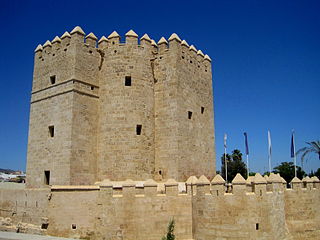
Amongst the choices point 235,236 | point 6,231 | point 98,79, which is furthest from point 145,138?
point 6,231

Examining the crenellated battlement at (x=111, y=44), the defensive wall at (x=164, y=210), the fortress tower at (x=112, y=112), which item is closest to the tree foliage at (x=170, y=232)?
the defensive wall at (x=164, y=210)

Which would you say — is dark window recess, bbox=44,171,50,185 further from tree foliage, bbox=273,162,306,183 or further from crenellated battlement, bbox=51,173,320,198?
tree foliage, bbox=273,162,306,183

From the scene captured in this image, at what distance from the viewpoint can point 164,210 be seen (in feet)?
42.6

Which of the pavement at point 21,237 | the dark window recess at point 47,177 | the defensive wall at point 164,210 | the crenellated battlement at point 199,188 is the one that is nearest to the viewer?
the defensive wall at point 164,210

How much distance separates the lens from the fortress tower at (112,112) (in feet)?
51.5

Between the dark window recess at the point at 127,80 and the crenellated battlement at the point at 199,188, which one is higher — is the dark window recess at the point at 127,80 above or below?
above

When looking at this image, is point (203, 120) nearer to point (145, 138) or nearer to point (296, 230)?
point (145, 138)

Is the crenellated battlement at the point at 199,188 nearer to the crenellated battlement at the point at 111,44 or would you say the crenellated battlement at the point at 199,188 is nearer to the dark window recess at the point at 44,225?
the dark window recess at the point at 44,225

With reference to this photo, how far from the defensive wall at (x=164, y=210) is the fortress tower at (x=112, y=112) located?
6.42ft

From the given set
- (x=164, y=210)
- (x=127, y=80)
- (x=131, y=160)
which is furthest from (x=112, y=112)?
(x=164, y=210)

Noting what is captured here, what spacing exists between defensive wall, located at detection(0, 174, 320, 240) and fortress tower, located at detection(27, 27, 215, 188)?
6.42ft

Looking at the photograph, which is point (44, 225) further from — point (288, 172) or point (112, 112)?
point (288, 172)

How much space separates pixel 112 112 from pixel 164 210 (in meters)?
6.04

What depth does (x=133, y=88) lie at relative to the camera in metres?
16.8
